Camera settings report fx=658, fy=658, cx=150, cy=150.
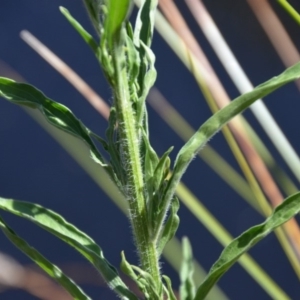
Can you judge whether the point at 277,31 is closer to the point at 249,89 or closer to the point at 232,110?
the point at 249,89

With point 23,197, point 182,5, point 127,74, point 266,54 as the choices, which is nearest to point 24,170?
point 23,197

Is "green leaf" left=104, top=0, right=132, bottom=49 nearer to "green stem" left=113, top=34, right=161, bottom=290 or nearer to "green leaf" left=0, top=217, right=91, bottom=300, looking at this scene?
"green stem" left=113, top=34, right=161, bottom=290

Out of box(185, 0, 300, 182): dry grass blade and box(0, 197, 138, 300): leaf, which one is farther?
box(185, 0, 300, 182): dry grass blade

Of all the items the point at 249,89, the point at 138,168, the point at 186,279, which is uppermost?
the point at 249,89

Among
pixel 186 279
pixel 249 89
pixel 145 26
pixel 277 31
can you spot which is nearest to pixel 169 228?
pixel 186 279

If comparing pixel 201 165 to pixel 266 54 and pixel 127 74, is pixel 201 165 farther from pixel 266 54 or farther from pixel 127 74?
pixel 127 74

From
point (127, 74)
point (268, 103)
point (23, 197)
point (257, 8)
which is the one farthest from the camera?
point (268, 103)

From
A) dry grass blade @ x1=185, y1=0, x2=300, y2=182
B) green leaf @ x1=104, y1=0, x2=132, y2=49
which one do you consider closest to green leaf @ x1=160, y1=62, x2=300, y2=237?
green leaf @ x1=104, y1=0, x2=132, y2=49
